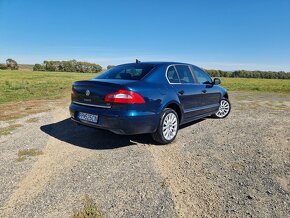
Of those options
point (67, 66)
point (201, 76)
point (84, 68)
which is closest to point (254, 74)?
point (84, 68)

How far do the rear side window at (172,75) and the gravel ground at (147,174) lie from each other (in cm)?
127

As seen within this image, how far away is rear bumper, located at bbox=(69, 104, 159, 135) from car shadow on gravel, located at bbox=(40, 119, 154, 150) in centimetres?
59

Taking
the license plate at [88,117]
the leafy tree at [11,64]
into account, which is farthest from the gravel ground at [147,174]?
the leafy tree at [11,64]

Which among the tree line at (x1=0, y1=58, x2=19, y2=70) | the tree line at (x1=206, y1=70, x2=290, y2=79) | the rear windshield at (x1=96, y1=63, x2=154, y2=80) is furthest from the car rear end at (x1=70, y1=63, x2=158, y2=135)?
the tree line at (x1=0, y1=58, x2=19, y2=70)

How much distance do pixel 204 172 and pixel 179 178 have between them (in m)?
0.46

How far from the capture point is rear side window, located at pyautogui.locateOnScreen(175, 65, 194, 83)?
585cm

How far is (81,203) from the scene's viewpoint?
2998mm

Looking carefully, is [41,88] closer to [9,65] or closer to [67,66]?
[9,65]

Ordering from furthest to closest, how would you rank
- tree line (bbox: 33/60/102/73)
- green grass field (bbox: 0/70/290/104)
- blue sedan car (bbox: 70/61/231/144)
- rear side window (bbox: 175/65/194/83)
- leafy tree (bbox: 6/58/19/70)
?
tree line (bbox: 33/60/102/73)
leafy tree (bbox: 6/58/19/70)
green grass field (bbox: 0/70/290/104)
rear side window (bbox: 175/65/194/83)
blue sedan car (bbox: 70/61/231/144)

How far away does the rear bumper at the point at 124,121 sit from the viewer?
4449 millimetres

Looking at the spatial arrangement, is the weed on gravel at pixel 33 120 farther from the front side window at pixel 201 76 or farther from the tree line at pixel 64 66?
the tree line at pixel 64 66

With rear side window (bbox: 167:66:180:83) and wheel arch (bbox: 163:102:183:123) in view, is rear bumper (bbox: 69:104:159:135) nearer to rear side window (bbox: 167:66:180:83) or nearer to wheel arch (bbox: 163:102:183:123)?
wheel arch (bbox: 163:102:183:123)

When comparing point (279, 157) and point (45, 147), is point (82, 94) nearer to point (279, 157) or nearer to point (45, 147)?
point (45, 147)

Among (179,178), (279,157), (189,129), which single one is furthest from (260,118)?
(179,178)
